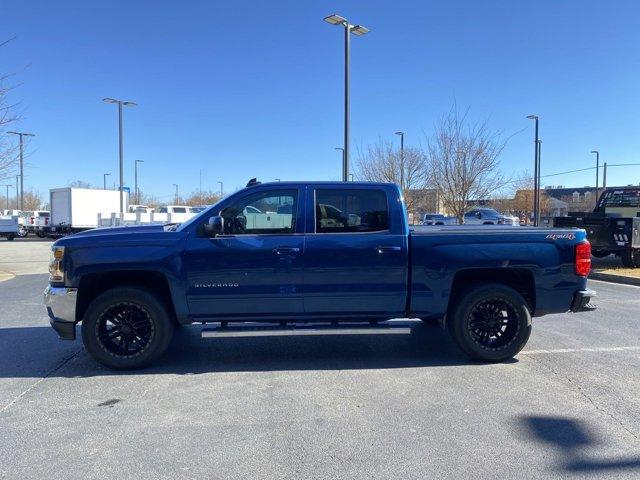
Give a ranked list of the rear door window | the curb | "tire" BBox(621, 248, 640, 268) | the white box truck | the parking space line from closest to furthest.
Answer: the rear door window → the parking space line → the curb → "tire" BBox(621, 248, 640, 268) → the white box truck

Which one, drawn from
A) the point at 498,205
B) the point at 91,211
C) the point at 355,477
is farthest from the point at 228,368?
the point at 498,205

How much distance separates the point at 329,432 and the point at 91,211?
3418cm

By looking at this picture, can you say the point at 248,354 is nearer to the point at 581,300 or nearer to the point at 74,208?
the point at 581,300

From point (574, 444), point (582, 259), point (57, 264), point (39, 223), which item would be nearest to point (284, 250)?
point (57, 264)

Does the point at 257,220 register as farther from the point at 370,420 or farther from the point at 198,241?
the point at 370,420

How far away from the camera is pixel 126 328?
5.55m

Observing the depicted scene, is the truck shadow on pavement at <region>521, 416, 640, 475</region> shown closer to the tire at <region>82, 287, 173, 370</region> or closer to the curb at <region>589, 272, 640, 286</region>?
the tire at <region>82, 287, 173, 370</region>

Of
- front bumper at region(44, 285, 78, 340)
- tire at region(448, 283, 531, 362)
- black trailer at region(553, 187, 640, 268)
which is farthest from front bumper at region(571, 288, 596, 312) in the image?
black trailer at region(553, 187, 640, 268)

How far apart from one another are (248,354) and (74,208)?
31.2 meters

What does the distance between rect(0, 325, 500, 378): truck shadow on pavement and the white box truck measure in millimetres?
28742

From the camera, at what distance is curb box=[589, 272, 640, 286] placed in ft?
40.6

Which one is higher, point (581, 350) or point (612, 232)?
point (612, 232)

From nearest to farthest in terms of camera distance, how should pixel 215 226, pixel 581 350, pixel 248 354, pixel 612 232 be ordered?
pixel 215 226 < pixel 248 354 < pixel 581 350 < pixel 612 232

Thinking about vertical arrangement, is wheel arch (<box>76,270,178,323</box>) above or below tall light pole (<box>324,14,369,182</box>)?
below
